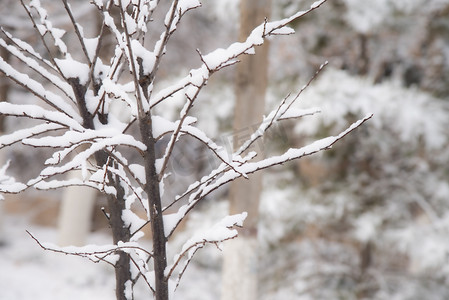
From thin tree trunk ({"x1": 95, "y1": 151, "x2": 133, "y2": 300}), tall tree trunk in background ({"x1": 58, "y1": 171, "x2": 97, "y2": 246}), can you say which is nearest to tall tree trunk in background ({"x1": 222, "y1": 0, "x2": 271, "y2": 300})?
thin tree trunk ({"x1": 95, "y1": 151, "x2": 133, "y2": 300})

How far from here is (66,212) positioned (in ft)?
24.2

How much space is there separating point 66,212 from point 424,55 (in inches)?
229

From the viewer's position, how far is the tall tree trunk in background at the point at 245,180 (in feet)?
13.5

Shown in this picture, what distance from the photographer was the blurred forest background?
4.82 meters

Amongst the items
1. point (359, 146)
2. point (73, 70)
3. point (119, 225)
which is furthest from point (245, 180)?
point (73, 70)

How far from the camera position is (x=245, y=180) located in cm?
423

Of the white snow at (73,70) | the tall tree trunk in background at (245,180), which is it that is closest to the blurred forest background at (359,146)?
the tall tree trunk in background at (245,180)

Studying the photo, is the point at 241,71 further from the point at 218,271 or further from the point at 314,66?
the point at 218,271

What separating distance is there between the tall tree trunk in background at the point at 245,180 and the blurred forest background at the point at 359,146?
2.22ft

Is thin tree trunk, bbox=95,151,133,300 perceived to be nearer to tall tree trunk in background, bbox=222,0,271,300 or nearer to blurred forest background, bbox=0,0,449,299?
tall tree trunk in background, bbox=222,0,271,300

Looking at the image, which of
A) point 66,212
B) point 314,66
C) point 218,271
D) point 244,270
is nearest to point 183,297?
point 218,271

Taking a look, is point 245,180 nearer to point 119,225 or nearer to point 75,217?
point 119,225

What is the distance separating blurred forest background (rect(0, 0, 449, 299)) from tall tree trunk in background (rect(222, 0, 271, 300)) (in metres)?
0.68

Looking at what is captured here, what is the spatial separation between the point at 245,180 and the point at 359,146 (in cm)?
230
